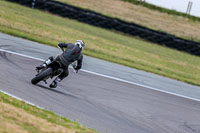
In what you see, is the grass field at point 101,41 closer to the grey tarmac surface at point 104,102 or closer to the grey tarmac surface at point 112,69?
the grey tarmac surface at point 112,69

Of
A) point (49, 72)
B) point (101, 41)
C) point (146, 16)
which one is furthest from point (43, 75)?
point (146, 16)

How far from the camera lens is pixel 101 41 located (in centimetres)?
2412

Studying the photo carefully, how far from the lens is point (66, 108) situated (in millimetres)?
9703

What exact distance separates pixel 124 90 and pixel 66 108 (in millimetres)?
4456

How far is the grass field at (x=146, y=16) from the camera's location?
32.6m

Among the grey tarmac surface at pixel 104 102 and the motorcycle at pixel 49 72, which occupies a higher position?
the motorcycle at pixel 49 72

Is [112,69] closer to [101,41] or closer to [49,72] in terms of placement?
[49,72]

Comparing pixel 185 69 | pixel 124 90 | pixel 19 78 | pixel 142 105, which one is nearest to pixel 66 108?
pixel 19 78

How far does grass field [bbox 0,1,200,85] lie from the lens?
20.5 m

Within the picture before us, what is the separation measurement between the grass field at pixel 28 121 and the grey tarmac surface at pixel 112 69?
25.4ft

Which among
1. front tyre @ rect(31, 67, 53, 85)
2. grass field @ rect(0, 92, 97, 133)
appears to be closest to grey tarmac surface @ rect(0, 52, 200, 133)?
front tyre @ rect(31, 67, 53, 85)

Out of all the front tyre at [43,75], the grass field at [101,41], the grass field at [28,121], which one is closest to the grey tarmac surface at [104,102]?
the front tyre at [43,75]

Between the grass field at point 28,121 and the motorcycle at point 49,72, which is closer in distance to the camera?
the grass field at point 28,121

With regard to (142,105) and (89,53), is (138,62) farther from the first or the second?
(142,105)
